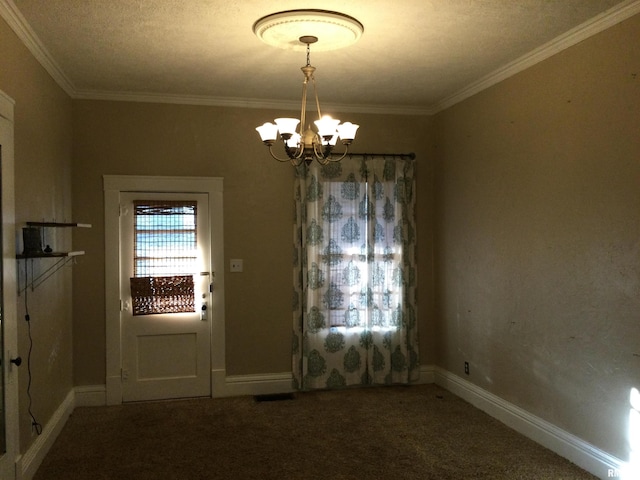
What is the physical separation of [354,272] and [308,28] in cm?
261

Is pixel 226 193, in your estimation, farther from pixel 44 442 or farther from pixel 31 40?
pixel 44 442

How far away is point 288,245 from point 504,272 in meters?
2.02

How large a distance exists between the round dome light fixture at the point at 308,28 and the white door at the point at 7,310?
4.99ft

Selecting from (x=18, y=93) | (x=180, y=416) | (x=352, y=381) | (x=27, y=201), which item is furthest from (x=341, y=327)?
(x=18, y=93)

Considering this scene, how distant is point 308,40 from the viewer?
333 centimetres

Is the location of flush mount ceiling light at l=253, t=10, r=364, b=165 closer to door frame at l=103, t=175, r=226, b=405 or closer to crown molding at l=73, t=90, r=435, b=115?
crown molding at l=73, t=90, r=435, b=115

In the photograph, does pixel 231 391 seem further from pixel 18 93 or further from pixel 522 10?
pixel 522 10

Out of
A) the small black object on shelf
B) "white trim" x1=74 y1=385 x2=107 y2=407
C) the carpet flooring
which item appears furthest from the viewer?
"white trim" x1=74 y1=385 x2=107 y2=407

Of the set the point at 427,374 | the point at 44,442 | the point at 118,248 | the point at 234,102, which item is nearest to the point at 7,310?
the point at 44,442

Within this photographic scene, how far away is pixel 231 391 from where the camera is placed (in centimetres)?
507

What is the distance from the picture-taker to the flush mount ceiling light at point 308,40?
9.98ft

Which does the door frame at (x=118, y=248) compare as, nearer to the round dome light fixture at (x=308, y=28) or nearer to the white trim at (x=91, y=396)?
the white trim at (x=91, y=396)

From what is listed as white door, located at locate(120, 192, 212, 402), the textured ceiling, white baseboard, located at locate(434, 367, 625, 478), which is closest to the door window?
white door, located at locate(120, 192, 212, 402)

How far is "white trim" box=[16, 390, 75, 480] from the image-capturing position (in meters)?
3.26
